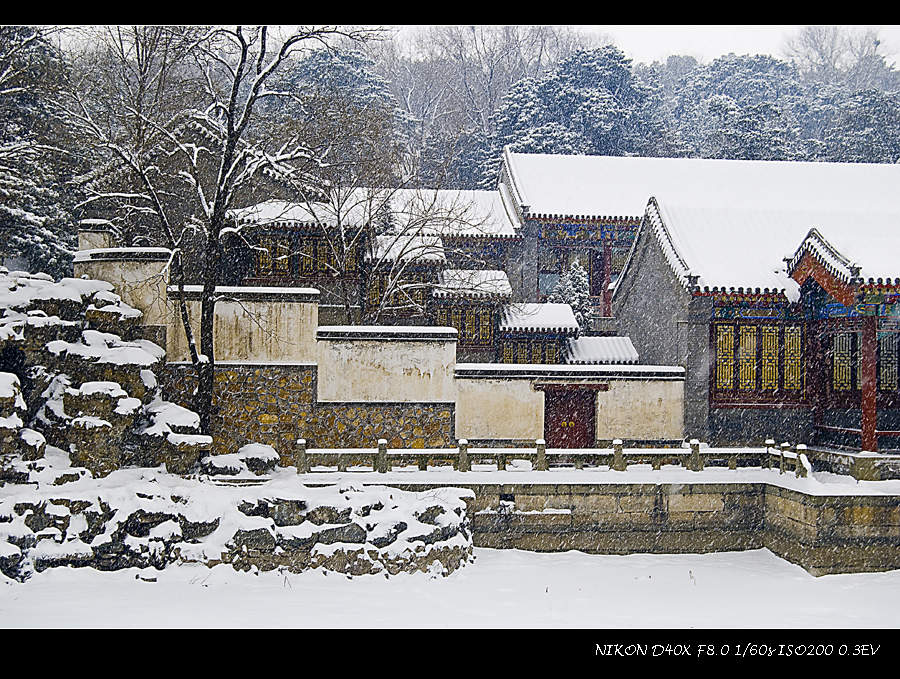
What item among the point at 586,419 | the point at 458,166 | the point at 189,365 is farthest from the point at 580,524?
the point at 458,166

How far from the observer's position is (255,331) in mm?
16234

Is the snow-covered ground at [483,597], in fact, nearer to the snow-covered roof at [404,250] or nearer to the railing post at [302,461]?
the railing post at [302,461]

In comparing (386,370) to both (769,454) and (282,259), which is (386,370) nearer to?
(282,259)

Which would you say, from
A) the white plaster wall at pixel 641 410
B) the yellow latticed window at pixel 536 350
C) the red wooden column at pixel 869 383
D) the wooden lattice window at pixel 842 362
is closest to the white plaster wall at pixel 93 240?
the yellow latticed window at pixel 536 350

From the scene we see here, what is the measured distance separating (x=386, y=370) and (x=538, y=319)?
5544 millimetres

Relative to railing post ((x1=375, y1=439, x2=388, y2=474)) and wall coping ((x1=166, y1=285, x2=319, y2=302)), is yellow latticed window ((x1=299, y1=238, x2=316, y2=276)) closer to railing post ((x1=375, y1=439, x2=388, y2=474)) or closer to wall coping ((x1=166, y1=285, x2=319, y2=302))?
wall coping ((x1=166, y1=285, x2=319, y2=302))

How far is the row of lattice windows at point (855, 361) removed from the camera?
16.6 m

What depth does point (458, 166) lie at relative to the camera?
35281mm

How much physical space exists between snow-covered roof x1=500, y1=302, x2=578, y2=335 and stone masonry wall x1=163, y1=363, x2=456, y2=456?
449 centimetres

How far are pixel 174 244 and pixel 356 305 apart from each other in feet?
19.8

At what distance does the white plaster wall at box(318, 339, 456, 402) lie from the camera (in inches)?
656

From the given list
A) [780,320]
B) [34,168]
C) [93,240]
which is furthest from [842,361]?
[34,168]

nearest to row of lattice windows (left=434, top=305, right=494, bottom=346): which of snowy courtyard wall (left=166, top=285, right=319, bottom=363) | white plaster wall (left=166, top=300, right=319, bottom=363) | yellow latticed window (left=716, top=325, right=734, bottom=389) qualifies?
snowy courtyard wall (left=166, top=285, right=319, bottom=363)

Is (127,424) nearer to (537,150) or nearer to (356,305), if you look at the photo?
(356,305)
